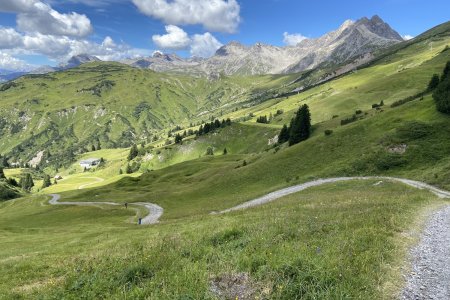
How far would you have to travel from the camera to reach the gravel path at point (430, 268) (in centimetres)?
1092

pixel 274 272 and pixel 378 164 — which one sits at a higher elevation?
pixel 274 272

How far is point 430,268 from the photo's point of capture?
43.2ft

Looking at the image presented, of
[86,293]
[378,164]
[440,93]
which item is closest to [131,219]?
[378,164]

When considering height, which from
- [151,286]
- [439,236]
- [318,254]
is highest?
[151,286]

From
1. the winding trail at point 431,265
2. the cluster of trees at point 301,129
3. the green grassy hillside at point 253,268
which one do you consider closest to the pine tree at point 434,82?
the cluster of trees at point 301,129

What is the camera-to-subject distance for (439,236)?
60.6 feet

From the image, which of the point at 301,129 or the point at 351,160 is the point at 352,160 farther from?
the point at 301,129

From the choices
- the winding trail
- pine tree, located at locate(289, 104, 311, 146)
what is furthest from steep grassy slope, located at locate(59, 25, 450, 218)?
the winding trail

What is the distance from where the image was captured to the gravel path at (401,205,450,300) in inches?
430

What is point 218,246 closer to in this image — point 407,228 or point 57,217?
point 407,228

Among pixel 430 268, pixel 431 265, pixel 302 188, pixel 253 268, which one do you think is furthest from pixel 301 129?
pixel 253 268

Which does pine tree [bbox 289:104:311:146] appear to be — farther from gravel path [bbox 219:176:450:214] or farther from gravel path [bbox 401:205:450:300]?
gravel path [bbox 401:205:450:300]

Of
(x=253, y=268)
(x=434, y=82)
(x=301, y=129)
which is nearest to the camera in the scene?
(x=253, y=268)

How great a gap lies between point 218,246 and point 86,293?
18.9 feet
